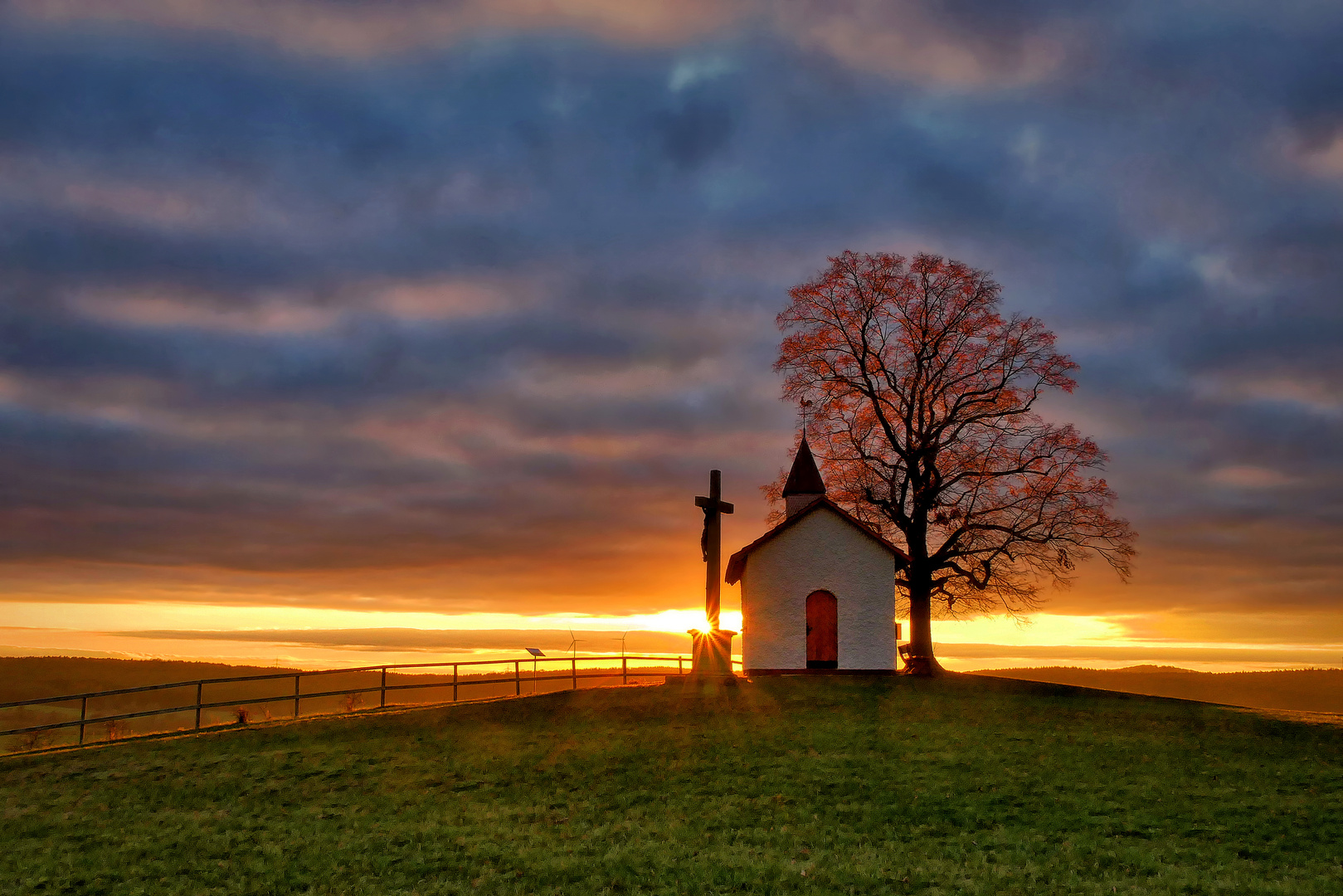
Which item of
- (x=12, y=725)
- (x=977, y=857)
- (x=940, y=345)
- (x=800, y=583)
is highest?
(x=940, y=345)

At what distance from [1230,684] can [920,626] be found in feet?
151

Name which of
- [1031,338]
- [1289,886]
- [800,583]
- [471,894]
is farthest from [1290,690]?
[471,894]

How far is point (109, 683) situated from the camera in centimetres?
7988

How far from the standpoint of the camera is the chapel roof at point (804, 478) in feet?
119

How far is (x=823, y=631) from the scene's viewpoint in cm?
3291

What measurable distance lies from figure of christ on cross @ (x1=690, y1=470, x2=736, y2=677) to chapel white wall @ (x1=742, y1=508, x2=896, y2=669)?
293 centimetres

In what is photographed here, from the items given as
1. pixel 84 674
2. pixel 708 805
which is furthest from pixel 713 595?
pixel 84 674

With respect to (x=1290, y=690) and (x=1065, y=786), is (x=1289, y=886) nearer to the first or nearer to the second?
(x=1065, y=786)

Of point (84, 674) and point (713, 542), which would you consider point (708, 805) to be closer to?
point (713, 542)

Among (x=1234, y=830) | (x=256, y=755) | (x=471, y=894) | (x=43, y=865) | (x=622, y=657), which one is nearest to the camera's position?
(x=471, y=894)

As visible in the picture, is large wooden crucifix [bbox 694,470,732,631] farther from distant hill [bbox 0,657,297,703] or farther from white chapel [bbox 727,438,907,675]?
distant hill [bbox 0,657,297,703]

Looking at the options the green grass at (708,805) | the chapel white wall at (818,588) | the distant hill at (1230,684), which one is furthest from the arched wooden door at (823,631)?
the distant hill at (1230,684)

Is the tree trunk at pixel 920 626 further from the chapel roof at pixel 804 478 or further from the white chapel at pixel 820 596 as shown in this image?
the chapel roof at pixel 804 478

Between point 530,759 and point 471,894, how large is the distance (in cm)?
834
